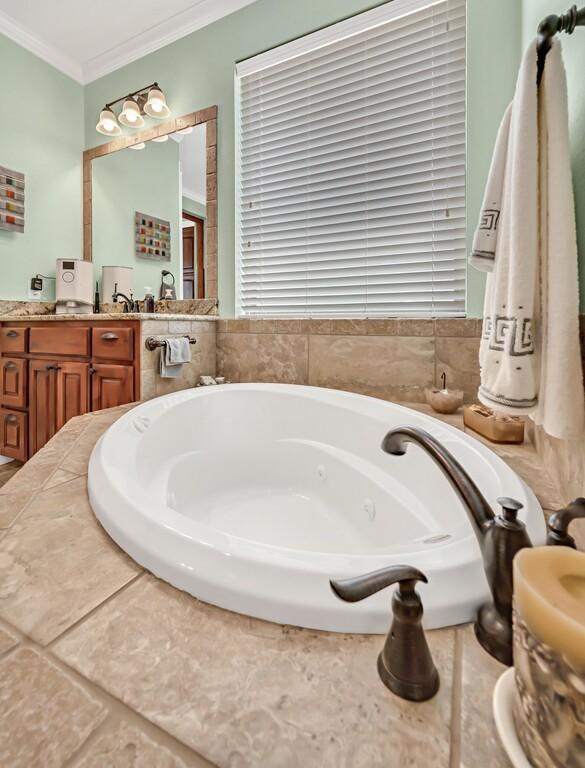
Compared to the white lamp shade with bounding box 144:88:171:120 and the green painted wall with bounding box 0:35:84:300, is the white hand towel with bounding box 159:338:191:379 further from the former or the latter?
the white lamp shade with bounding box 144:88:171:120

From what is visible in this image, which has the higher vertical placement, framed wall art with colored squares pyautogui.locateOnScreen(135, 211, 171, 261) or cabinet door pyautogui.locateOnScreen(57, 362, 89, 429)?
framed wall art with colored squares pyautogui.locateOnScreen(135, 211, 171, 261)

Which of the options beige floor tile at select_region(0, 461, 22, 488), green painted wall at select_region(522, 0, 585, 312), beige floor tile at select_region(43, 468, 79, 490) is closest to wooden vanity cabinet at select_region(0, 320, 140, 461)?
beige floor tile at select_region(0, 461, 22, 488)

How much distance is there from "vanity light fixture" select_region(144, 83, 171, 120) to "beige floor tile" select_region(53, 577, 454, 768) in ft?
9.80

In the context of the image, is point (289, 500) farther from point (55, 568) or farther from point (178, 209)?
point (178, 209)

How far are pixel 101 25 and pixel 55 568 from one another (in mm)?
3525

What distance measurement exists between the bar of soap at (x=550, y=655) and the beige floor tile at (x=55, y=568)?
485mm

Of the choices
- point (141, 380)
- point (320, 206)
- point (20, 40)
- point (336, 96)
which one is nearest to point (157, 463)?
point (141, 380)

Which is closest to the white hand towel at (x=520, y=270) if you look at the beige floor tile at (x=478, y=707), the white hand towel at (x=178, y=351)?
the beige floor tile at (x=478, y=707)

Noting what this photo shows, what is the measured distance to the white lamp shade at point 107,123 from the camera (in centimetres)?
272

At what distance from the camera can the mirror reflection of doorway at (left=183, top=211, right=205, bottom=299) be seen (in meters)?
2.53

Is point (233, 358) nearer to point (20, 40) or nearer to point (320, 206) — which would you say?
point (320, 206)

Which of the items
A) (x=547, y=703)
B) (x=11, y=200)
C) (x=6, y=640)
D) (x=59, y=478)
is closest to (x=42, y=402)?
(x=11, y=200)

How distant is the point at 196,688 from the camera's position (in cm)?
39

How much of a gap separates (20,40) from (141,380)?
2.72 metres
